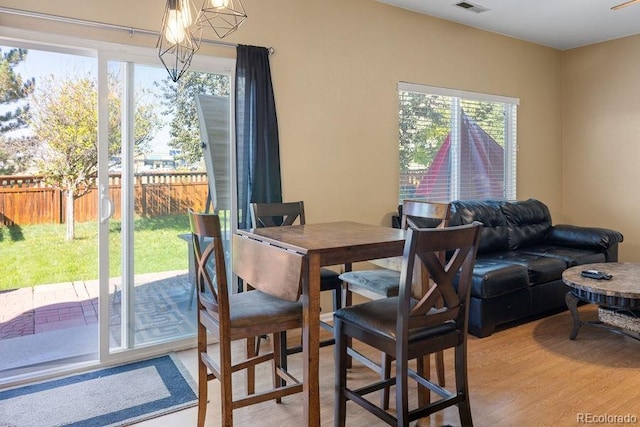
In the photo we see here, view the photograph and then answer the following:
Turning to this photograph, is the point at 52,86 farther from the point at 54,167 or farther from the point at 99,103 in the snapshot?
the point at 54,167

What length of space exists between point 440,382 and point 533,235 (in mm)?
2650

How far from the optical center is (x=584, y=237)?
438 cm

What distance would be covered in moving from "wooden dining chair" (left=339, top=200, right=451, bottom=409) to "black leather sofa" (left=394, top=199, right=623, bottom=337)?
2.80 feet

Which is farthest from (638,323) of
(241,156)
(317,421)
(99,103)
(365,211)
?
(99,103)

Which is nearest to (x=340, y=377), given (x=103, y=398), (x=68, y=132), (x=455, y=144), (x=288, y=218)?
(x=288, y=218)

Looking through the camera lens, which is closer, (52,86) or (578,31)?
(52,86)

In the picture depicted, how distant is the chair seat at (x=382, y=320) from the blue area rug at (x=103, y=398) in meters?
1.10

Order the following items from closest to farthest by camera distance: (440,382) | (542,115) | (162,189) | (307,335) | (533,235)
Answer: (307,335)
(440,382)
(162,189)
(533,235)
(542,115)

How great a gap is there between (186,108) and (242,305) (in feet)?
5.68

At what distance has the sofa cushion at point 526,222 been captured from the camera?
448 cm

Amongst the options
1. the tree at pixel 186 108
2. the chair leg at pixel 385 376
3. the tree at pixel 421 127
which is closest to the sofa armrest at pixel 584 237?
the tree at pixel 421 127

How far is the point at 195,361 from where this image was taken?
2982mm
